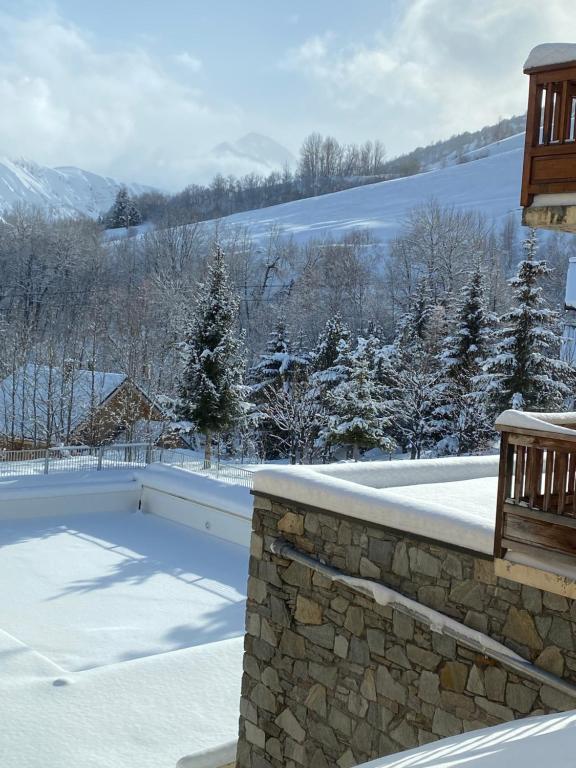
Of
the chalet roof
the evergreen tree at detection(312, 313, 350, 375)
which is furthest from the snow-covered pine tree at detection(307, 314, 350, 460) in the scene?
the chalet roof

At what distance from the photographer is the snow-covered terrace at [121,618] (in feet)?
23.5

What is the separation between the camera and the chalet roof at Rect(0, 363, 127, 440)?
28.0 metres

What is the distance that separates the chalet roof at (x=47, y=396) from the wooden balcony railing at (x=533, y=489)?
966 inches

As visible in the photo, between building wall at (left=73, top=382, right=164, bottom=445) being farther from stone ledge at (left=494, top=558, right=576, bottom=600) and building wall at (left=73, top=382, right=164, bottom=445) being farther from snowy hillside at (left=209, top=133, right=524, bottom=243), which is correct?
snowy hillside at (left=209, top=133, right=524, bottom=243)

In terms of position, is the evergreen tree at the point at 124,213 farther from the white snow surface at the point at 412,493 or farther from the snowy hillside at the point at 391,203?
the white snow surface at the point at 412,493

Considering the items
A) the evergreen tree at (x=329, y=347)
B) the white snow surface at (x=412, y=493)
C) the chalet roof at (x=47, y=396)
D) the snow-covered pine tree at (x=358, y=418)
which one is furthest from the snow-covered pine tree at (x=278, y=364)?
the white snow surface at (x=412, y=493)

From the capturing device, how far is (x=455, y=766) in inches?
107

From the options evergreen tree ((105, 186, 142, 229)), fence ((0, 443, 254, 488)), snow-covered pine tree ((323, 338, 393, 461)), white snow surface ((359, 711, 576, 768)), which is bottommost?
fence ((0, 443, 254, 488))

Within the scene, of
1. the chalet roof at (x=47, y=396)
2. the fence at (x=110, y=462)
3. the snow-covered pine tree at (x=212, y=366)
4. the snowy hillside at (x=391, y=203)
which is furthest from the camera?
the snowy hillside at (x=391, y=203)

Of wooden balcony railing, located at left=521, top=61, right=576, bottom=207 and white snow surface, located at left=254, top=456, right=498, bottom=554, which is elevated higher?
wooden balcony railing, located at left=521, top=61, right=576, bottom=207

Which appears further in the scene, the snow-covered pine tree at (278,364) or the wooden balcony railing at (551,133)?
the snow-covered pine tree at (278,364)

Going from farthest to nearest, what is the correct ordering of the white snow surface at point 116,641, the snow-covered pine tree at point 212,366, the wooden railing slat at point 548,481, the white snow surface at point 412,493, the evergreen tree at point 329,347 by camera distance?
1. the evergreen tree at point 329,347
2. the snow-covered pine tree at point 212,366
3. the white snow surface at point 116,641
4. the white snow surface at point 412,493
5. the wooden railing slat at point 548,481

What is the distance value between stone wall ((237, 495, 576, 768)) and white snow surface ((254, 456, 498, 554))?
3.8 inches

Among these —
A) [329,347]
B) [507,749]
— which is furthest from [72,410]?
[507,749]
